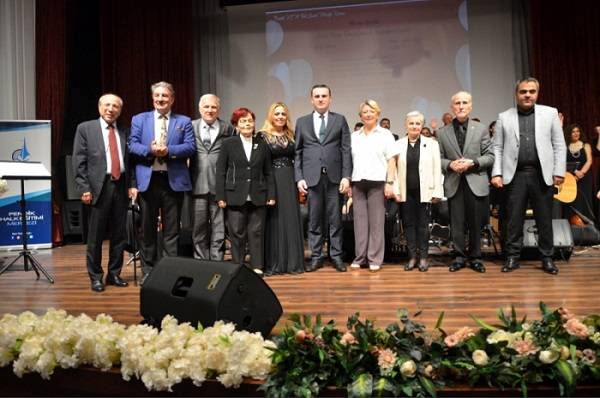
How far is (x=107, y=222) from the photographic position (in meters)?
3.95

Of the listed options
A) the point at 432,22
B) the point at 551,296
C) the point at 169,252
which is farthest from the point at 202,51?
the point at 551,296

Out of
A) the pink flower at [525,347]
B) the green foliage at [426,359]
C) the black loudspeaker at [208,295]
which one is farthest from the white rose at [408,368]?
the black loudspeaker at [208,295]

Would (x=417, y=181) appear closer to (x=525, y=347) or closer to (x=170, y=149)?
(x=170, y=149)

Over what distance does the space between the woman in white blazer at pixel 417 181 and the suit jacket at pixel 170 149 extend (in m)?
1.68

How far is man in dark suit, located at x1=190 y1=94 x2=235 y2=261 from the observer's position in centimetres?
433

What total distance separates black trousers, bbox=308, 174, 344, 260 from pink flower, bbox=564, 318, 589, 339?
2.75 m

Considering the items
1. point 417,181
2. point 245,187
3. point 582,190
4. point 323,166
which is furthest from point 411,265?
point 582,190

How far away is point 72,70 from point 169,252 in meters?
5.47

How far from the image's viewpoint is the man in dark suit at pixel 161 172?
3.95 meters

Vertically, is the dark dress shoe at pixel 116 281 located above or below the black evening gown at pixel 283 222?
below

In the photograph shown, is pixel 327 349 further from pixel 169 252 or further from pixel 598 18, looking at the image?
pixel 598 18

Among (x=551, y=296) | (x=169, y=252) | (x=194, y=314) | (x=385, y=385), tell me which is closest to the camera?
(x=385, y=385)

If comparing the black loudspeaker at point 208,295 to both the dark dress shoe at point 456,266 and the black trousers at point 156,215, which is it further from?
the dark dress shoe at point 456,266

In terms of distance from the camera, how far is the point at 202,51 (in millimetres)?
8672
